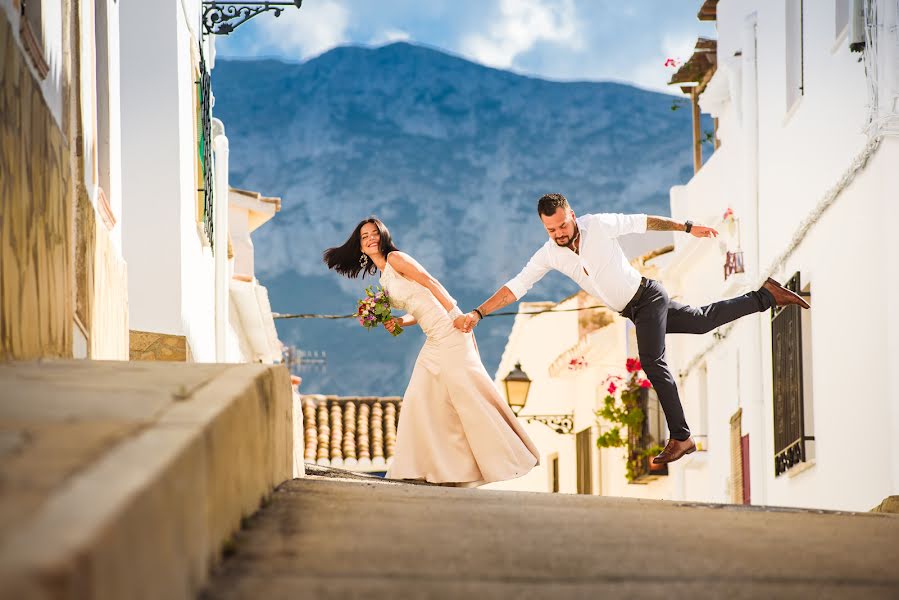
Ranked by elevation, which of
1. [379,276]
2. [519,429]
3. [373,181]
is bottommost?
[519,429]

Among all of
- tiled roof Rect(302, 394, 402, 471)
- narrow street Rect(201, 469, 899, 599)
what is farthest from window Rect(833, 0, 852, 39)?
tiled roof Rect(302, 394, 402, 471)

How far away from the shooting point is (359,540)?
3887 mm

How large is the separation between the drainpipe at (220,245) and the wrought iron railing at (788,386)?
6.45m

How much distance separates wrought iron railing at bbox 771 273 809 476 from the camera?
12.9 metres

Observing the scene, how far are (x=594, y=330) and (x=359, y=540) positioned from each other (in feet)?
85.0

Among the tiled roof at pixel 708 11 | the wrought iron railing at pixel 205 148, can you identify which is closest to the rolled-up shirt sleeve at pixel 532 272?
the wrought iron railing at pixel 205 148

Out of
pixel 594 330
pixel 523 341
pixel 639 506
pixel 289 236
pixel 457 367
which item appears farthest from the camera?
pixel 289 236

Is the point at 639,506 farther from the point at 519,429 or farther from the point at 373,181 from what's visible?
the point at 373,181

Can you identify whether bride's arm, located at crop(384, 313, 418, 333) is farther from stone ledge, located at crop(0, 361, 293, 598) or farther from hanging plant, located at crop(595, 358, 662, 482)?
hanging plant, located at crop(595, 358, 662, 482)

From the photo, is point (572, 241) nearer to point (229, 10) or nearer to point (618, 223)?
point (618, 223)

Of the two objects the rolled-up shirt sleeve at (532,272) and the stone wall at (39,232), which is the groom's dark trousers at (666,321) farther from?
the stone wall at (39,232)

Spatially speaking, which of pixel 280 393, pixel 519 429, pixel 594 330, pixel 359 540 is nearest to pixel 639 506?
pixel 280 393

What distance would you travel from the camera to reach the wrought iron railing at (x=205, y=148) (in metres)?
14.8

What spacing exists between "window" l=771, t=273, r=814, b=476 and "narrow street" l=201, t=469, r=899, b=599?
7744mm
